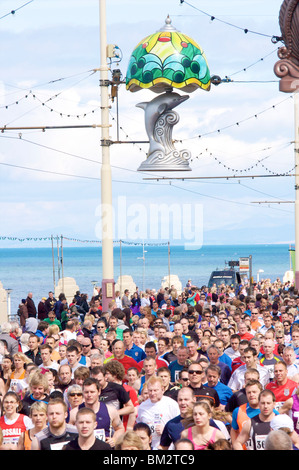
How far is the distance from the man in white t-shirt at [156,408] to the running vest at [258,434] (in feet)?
3.77

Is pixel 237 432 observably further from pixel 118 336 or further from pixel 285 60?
pixel 118 336

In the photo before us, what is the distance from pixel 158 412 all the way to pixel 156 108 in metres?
10.6

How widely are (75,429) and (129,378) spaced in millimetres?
2788

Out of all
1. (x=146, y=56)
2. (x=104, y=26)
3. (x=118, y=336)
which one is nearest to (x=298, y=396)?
(x=118, y=336)

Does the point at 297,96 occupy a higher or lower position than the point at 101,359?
higher

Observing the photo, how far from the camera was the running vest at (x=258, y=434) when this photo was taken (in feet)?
28.0

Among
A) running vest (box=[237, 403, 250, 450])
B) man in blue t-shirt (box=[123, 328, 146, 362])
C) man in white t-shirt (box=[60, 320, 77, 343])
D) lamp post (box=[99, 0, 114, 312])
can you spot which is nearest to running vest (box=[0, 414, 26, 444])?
running vest (box=[237, 403, 250, 450])

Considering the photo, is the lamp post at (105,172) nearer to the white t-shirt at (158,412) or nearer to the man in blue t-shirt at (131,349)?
the man in blue t-shirt at (131,349)

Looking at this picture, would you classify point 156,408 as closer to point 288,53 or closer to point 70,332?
point 288,53

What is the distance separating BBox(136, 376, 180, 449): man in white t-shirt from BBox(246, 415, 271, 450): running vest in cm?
115

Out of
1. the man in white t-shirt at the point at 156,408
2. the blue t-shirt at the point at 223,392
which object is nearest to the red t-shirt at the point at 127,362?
the blue t-shirt at the point at 223,392

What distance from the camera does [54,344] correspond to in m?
14.0

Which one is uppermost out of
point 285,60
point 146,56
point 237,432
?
point 146,56
